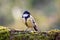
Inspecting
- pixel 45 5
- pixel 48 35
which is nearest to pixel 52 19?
pixel 45 5

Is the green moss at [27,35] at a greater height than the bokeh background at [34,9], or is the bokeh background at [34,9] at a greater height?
the bokeh background at [34,9]

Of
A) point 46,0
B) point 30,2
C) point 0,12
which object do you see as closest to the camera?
point 0,12

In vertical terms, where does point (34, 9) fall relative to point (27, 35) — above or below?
above

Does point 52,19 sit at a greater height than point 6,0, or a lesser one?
lesser

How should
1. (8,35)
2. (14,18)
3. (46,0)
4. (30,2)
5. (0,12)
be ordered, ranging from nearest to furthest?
(8,35)
(14,18)
(0,12)
(30,2)
(46,0)

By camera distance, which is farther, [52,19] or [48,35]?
[52,19]

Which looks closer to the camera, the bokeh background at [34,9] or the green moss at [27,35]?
the green moss at [27,35]

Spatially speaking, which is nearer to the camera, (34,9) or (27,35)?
(27,35)

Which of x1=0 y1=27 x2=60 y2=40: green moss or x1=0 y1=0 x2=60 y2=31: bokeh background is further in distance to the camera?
x1=0 y1=0 x2=60 y2=31: bokeh background

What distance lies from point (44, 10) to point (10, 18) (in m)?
2.36

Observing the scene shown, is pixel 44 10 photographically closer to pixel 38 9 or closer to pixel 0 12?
pixel 38 9

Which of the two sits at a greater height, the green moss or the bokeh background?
the bokeh background

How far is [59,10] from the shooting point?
54.5 feet

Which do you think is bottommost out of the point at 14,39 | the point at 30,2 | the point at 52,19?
the point at 14,39
